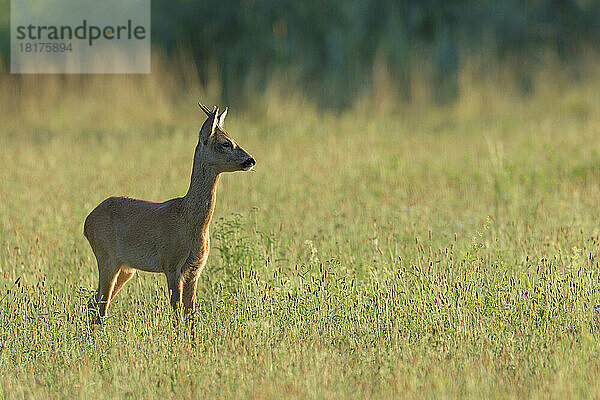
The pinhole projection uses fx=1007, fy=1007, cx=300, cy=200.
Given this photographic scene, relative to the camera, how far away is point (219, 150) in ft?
20.2

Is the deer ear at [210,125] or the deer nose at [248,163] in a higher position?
the deer ear at [210,125]

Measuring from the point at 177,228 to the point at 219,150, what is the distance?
23.3 inches

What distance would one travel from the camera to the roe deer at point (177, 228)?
20.2 feet

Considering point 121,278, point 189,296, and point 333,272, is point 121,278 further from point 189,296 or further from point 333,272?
point 333,272

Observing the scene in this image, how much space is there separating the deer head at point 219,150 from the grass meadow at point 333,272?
3.39ft

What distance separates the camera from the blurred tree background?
59.4 feet

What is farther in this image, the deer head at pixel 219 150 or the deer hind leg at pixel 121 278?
the deer hind leg at pixel 121 278

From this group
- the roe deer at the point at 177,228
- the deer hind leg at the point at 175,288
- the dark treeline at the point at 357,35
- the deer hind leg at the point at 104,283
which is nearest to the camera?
the roe deer at the point at 177,228

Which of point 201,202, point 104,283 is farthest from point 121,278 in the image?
point 201,202

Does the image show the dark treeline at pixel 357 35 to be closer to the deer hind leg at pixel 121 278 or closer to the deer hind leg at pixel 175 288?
the deer hind leg at pixel 121 278

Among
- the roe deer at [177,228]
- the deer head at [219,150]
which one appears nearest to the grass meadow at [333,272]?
the roe deer at [177,228]

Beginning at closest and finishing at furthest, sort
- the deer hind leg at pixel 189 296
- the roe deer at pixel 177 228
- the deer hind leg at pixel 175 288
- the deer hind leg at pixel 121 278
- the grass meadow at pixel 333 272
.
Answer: the grass meadow at pixel 333 272 < the roe deer at pixel 177 228 < the deer hind leg at pixel 175 288 < the deer hind leg at pixel 189 296 < the deer hind leg at pixel 121 278

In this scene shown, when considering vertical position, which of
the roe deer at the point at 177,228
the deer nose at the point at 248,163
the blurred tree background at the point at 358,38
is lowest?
the roe deer at the point at 177,228

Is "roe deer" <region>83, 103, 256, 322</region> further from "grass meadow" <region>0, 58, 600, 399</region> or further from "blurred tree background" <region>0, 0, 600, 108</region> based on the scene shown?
"blurred tree background" <region>0, 0, 600, 108</region>
